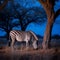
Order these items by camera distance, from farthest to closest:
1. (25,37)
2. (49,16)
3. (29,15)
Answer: (29,15) < (25,37) < (49,16)

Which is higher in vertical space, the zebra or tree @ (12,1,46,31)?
tree @ (12,1,46,31)

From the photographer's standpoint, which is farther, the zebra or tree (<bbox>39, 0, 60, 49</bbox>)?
the zebra

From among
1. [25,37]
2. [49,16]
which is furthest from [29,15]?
[49,16]

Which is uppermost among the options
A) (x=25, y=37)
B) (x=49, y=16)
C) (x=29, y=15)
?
(x=29, y=15)

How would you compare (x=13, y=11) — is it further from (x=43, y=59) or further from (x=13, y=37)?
(x=43, y=59)

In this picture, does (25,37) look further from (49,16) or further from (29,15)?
(29,15)

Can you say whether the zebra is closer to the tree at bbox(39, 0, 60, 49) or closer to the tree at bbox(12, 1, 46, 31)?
the tree at bbox(39, 0, 60, 49)

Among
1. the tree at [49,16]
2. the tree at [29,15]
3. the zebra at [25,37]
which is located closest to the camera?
the tree at [49,16]

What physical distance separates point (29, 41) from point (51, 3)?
9.59 ft

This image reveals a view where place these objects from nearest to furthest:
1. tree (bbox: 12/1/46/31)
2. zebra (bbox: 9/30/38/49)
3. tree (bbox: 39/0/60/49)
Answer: tree (bbox: 39/0/60/49), zebra (bbox: 9/30/38/49), tree (bbox: 12/1/46/31)

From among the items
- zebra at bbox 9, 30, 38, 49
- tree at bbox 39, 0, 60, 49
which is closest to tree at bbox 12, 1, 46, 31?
zebra at bbox 9, 30, 38, 49

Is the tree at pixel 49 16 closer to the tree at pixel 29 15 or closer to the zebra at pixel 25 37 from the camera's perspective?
the zebra at pixel 25 37

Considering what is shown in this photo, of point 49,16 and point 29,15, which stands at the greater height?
point 29,15

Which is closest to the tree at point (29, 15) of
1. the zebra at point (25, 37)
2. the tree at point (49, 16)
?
the zebra at point (25, 37)
